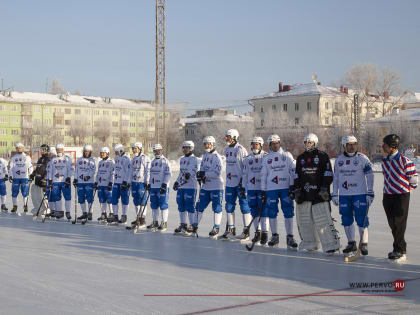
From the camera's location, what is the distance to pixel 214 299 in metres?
6.05

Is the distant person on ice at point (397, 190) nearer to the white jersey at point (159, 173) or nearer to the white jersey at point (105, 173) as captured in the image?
the white jersey at point (159, 173)

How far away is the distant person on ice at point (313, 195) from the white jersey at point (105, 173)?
6.17 meters

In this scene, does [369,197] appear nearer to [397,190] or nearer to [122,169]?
[397,190]

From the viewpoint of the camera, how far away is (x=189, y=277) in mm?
7223

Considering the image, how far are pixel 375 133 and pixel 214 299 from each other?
5976 centimetres

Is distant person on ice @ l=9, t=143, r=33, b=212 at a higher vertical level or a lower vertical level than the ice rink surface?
higher

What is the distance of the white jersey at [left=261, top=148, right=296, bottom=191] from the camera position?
988cm

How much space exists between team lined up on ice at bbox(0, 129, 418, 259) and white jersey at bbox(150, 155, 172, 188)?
22 mm

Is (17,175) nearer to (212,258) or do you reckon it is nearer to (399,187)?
(212,258)

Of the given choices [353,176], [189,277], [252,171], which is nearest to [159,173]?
[252,171]

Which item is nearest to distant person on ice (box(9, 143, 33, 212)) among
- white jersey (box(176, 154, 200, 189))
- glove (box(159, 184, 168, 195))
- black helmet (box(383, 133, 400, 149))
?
glove (box(159, 184, 168, 195))

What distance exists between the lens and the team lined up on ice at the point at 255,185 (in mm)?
8992

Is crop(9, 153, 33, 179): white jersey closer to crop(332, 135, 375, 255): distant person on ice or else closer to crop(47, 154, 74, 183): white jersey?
crop(47, 154, 74, 183): white jersey

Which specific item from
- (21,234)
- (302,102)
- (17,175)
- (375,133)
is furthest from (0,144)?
(21,234)
